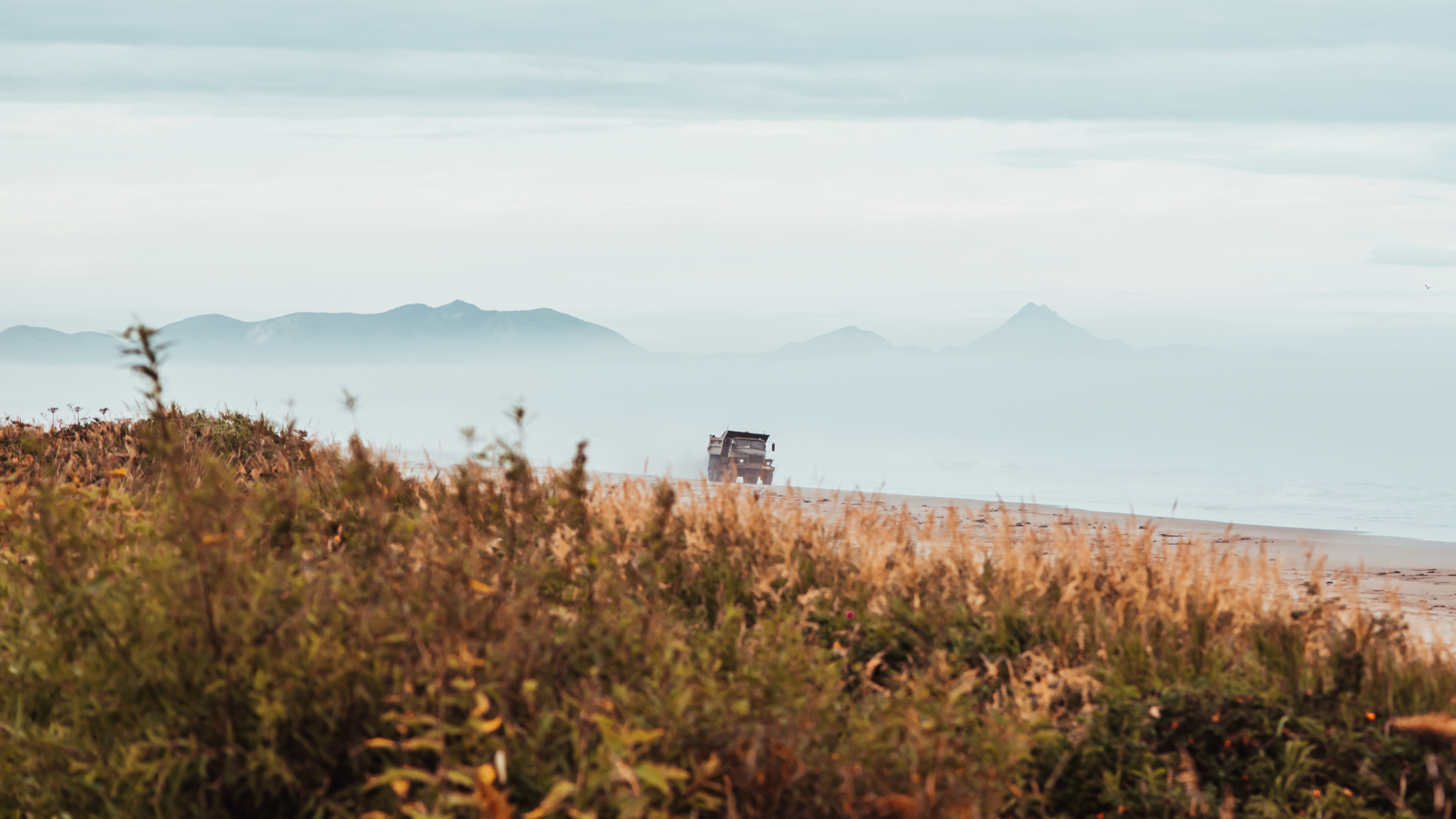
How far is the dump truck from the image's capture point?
3020 cm

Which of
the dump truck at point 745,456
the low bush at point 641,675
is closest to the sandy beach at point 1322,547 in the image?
the low bush at point 641,675

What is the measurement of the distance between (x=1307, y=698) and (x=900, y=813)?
2874 mm

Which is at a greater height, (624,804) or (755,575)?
(755,575)

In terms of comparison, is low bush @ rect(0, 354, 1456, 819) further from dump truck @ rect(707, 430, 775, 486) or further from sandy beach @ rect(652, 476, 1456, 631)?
dump truck @ rect(707, 430, 775, 486)

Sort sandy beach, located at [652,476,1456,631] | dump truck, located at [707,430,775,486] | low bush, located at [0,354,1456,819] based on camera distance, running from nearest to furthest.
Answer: low bush, located at [0,354,1456,819], sandy beach, located at [652,476,1456,631], dump truck, located at [707,430,775,486]

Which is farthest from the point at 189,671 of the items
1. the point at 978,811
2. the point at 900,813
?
the point at 978,811

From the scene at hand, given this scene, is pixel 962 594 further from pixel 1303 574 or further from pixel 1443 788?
pixel 1303 574

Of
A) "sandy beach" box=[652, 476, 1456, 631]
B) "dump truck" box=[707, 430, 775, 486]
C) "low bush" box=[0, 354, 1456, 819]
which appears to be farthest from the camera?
"dump truck" box=[707, 430, 775, 486]

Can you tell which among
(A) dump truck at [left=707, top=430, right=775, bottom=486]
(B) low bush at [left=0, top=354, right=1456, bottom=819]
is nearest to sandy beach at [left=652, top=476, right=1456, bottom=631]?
(B) low bush at [left=0, top=354, right=1456, bottom=819]

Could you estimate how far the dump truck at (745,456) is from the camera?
30203mm

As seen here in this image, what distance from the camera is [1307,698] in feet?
17.1

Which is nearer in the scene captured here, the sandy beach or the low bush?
the low bush

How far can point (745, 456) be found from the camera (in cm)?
3069

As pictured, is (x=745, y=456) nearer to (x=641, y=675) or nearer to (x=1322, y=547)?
(x=1322, y=547)
